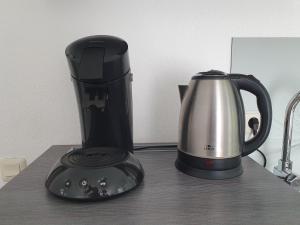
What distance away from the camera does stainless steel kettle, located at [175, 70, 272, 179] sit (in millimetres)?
500

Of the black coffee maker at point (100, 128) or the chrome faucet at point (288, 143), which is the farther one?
the chrome faucet at point (288, 143)

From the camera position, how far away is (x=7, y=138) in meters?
0.79

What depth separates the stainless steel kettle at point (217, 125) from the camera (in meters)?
0.50

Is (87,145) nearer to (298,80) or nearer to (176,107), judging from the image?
(176,107)

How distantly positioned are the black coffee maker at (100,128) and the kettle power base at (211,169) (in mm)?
119

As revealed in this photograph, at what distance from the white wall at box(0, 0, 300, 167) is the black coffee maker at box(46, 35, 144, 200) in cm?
21

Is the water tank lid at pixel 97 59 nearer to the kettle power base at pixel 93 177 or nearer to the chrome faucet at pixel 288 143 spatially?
the kettle power base at pixel 93 177

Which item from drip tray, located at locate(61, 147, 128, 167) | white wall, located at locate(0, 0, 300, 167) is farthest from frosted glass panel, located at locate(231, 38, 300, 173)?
drip tray, located at locate(61, 147, 128, 167)

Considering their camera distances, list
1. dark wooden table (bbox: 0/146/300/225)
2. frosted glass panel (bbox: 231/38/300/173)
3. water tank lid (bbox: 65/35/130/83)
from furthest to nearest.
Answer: frosted glass panel (bbox: 231/38/300/173) → water tank lid (bbox: 65/35/130/83) → dark wooden table (bbox: 0/146/300/225)

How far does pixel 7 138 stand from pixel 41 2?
467 mm

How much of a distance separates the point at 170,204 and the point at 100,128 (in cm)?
26

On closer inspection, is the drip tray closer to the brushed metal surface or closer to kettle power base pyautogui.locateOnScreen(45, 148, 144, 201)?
kettle power base pyautogui.locateOnScreen(45, 148, 144, 201)

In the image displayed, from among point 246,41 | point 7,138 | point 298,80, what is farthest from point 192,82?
point 7,138


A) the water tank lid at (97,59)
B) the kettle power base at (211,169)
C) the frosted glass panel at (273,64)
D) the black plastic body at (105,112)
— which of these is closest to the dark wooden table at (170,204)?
the kettle power base at (211,169)
